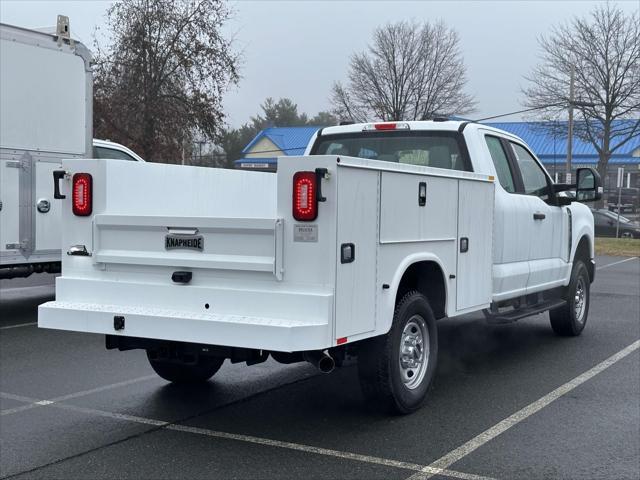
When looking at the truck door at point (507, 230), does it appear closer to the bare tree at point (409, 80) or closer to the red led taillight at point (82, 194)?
the red led taillight at point (82, 194)

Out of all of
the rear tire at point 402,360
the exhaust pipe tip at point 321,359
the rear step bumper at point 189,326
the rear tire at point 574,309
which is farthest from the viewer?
the rear tire at point 574,309

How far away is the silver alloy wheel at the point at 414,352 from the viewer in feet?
19.2

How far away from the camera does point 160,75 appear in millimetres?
24766

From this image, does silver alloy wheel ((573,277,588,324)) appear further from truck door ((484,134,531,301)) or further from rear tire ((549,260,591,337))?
truck door ((484,134,531,301))

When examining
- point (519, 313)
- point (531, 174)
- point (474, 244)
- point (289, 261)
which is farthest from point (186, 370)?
point (531, 174)

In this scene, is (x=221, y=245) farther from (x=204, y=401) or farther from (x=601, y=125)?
(x=601, y=125)

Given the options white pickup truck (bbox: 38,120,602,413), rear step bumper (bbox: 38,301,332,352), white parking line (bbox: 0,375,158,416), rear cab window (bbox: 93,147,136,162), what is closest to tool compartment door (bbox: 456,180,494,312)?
white pickup truck (bbox: 38,120,602,413)

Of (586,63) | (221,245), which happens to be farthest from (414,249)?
(586,63)

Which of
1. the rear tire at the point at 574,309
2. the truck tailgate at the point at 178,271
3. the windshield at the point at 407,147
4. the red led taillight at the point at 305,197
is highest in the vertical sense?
the windshield at the point at 407,147

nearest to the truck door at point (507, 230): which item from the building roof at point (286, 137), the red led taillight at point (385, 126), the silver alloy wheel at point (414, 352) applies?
the red led taillight at point (385, 126)

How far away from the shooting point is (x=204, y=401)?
20.7ft

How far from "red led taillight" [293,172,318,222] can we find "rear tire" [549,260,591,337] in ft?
16.6

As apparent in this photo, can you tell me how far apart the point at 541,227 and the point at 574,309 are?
1.45 metres

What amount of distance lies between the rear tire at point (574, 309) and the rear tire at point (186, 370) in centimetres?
419
